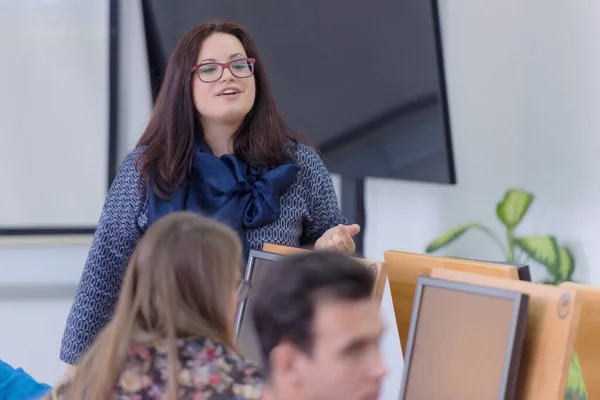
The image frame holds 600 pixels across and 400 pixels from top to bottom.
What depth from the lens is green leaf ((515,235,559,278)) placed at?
2.70 meters

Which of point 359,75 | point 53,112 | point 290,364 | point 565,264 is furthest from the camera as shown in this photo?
point 53,112

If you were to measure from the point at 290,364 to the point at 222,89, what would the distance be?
2.94ft

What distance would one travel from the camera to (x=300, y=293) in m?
0.93

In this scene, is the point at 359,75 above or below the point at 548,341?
above

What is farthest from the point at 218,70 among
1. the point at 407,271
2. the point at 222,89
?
the point at 407,271

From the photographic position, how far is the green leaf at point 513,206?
9.15 feet

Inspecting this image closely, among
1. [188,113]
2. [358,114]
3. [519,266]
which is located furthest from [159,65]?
[519,266]

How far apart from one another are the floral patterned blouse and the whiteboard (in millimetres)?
2370

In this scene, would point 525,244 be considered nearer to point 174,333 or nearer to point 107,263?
point 107,263

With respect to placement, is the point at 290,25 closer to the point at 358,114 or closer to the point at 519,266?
the point at 358,114

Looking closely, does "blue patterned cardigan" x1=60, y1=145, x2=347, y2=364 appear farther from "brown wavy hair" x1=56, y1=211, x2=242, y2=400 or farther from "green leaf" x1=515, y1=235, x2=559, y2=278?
"green leaf" x1=515, y1=235, x2=559, y2=278

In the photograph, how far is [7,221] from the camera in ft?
10.8

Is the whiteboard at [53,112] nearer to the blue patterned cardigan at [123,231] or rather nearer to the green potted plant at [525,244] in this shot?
the green potted plant at [525,244]

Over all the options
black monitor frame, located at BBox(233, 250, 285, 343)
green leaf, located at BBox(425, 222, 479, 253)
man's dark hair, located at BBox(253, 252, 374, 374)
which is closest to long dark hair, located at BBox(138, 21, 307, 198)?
black monitor frame, located at BBox(233, 250, 285, 343)
